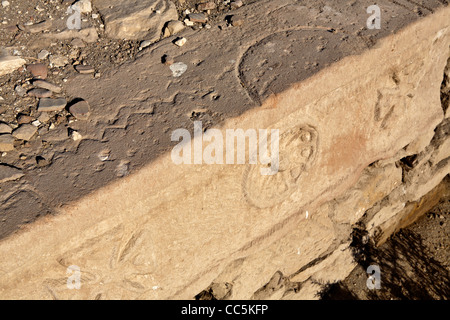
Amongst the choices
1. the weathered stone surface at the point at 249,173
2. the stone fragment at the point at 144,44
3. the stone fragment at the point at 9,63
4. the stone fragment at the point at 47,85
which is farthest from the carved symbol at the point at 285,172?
the stone fragment at the point at 9,63

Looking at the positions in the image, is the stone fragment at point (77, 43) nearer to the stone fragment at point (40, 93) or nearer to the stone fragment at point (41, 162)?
the stone fragment at point (40, 93)

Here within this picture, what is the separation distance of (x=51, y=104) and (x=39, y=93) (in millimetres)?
93

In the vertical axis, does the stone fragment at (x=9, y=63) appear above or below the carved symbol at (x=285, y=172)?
above

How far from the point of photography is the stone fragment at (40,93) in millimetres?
1922

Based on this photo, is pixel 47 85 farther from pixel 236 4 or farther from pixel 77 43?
pixel 236 4

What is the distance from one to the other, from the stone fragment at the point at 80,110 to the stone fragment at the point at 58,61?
29 centimetres

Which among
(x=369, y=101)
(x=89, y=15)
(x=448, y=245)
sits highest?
(x=89, y=15)

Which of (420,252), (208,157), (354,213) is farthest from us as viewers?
(420,252)

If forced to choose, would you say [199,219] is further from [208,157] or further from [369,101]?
[369,101]

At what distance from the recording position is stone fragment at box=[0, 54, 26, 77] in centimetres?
202

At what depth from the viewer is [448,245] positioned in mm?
3090

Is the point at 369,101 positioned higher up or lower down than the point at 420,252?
higher up
